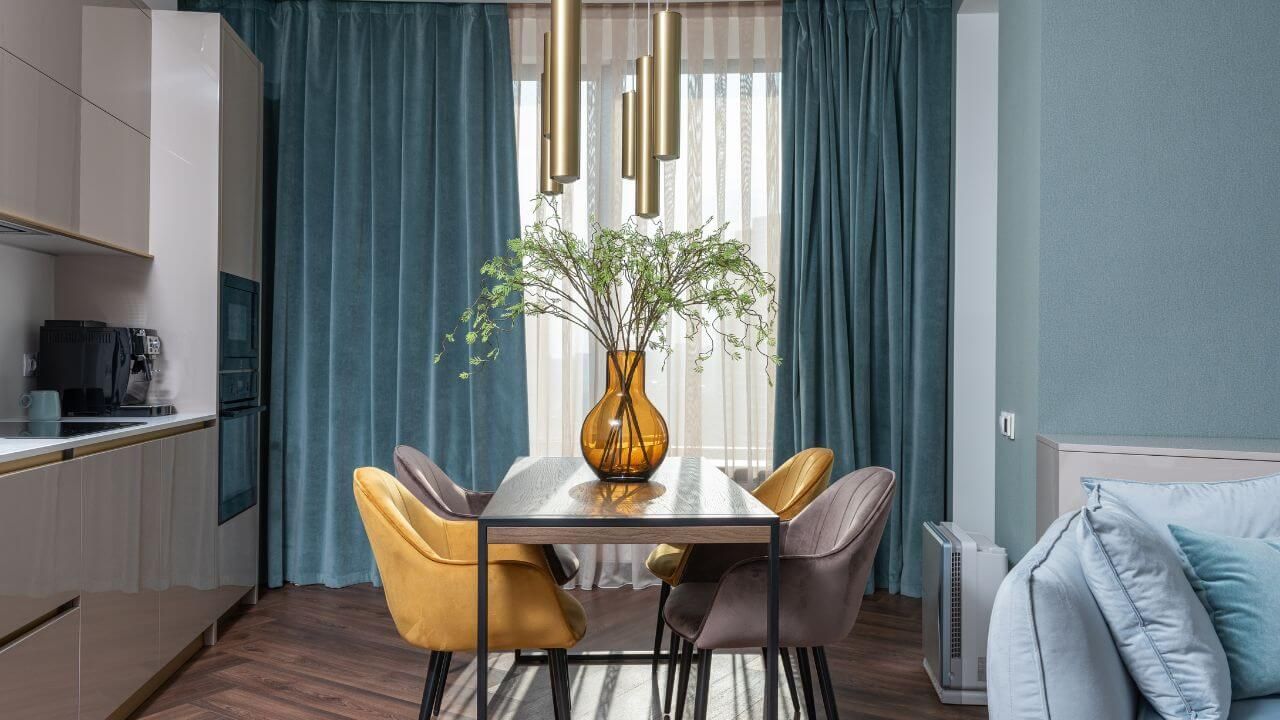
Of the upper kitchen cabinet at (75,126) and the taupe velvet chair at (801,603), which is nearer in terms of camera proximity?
the taupe velvet chair at (801,603)

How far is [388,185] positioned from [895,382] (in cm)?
256

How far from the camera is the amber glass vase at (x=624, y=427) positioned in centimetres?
233

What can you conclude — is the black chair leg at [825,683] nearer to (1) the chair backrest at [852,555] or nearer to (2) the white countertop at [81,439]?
(1) the chair backrest at [852,555]

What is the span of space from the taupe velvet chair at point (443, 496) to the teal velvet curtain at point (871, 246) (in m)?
1.52

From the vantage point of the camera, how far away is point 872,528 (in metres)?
2.16

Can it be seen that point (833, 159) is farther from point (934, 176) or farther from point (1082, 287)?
point (1082, 287)

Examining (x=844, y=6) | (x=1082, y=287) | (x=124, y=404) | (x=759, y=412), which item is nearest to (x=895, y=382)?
(x=759, y=412)

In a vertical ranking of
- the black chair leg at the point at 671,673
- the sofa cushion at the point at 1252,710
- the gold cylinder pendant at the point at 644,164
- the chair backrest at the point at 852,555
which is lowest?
the black chair leg at the point at 671,673

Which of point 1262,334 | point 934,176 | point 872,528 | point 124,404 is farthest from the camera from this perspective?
point 934,176

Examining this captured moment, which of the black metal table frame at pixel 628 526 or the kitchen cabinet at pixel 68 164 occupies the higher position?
the kitchen cabinet at pixel 68 164

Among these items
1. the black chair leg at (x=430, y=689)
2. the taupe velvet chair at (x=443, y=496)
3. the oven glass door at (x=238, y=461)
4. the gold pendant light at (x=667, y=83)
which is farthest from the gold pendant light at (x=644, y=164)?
the oven glass door at (x=238, y=461)

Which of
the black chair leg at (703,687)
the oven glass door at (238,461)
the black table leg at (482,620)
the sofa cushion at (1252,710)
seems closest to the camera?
the sofa cushion at (1252,710)

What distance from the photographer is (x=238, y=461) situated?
11.5 feet

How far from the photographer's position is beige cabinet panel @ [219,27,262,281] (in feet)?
10.9
